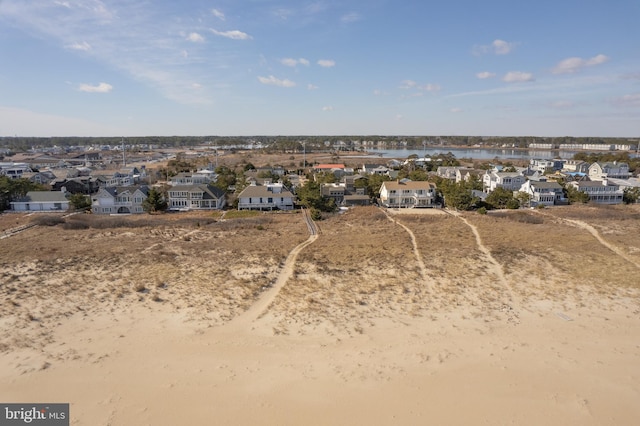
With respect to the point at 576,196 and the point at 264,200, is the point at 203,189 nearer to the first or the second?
the point at 264,200

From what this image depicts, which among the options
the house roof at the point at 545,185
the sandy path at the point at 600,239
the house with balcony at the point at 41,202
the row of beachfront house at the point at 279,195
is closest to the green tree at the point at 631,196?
the row of beachfront house at the point at 279,195

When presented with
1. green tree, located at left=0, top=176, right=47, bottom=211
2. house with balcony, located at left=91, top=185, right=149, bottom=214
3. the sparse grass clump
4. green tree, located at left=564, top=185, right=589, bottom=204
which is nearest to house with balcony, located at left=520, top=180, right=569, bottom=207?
green tree, located at left=564, top=185, right=589, bottom=204

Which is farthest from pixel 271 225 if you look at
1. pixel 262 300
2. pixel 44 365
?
pixel 44 365

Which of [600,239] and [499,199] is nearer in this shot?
[600,239]

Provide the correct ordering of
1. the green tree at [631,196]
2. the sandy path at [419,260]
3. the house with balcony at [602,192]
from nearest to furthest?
the sandy path at [419,260] → the green tree at [631,196] → the house with balcony at [602,192]

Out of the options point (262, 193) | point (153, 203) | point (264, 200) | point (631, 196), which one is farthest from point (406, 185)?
point (153, 203)

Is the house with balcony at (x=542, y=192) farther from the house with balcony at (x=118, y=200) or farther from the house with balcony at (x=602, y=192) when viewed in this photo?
the house with balcony at (x=118, y=200)
